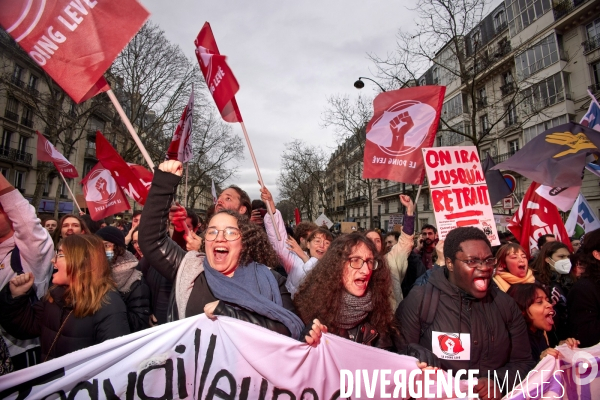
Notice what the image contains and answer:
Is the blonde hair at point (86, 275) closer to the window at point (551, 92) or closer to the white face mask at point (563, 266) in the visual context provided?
the white face mask at point (563, 266)

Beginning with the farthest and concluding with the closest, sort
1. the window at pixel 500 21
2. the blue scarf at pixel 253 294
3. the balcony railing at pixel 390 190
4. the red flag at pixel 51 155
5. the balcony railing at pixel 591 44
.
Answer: the balcony railing at pixel 390 190 → the window at pixel 500 21 → the balcony railing at pixel 591 44 → the red flag at pixel 51 155 → the blue scarf at pixel 253 294

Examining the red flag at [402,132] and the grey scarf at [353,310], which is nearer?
the grey scarf at [353,310]

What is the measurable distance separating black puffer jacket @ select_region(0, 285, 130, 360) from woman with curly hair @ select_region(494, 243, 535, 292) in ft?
11.2

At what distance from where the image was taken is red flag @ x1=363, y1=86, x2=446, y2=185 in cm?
476

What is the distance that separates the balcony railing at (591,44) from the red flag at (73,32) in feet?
88.4

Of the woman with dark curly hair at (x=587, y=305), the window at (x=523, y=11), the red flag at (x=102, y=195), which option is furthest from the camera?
the window at (x=523, y=11)

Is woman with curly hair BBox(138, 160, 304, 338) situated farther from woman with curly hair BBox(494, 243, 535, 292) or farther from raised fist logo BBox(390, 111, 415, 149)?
raised fist logo BBox(390, 111, 415, 149)

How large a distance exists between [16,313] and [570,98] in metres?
28.1

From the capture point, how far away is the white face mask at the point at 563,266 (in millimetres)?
4195

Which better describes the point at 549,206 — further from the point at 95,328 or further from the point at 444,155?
the point at 95,328

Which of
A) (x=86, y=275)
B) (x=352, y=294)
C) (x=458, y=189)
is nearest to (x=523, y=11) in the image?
(x=458, y=189)

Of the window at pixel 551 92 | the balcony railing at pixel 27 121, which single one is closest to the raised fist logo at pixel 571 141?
the window at pixel 551 92

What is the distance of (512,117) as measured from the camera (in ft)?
88.3

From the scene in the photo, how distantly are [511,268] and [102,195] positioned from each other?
7757 mm
